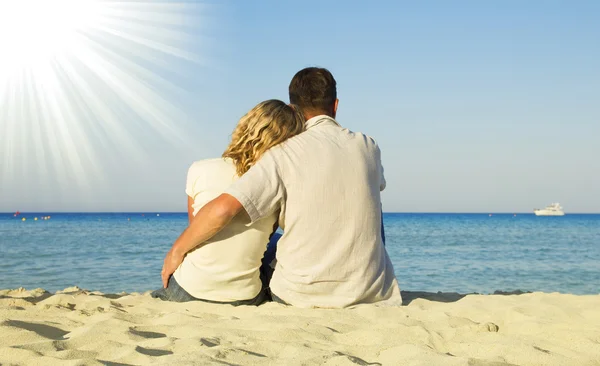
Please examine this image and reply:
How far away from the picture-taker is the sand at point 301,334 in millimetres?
2443

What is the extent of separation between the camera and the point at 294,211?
3.48 metres

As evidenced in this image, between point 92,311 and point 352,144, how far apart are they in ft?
6.43

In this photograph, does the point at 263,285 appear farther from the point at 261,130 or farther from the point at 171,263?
the point at 261,130

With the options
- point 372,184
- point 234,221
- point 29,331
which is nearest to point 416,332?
point 372,184

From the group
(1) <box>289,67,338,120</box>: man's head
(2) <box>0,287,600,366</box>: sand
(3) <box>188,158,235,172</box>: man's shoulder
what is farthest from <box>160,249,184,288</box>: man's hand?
(1) <box>289,67,338,120</box>: man's head

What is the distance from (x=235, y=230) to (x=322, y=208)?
56 cm

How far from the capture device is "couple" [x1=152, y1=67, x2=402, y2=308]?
3449 millimetres

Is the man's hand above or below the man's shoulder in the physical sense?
below

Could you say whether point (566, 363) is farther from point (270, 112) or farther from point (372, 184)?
point (270, 112)

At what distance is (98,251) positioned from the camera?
15508 millimetres

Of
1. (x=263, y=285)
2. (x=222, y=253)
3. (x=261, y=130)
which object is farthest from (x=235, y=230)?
(x=261, y=130)

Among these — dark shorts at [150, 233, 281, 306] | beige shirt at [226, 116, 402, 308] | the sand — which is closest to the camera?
the sand

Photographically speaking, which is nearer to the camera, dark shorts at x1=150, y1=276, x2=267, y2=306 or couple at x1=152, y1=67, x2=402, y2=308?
couple at x1=152, y1=67, x2=402, y2=308

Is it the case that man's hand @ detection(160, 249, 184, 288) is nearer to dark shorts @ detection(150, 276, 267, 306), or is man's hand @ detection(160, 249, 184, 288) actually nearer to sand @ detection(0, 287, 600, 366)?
dark shorts @ detection(150, 276, 267, 306)
